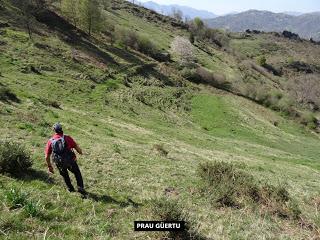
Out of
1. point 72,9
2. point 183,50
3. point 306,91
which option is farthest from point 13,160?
point 306,91

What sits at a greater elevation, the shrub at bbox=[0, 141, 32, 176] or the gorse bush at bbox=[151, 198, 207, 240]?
the gorse bush at bbox=[151, 198, 207, 240]

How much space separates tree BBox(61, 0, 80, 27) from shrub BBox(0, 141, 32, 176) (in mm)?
68882

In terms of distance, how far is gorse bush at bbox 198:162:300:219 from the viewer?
15359 millimetres

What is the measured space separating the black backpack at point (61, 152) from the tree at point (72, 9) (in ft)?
232

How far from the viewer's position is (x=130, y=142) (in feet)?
92.9

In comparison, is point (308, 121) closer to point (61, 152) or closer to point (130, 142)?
point (130, 142)

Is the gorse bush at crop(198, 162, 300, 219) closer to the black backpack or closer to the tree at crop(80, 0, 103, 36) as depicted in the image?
the black backpack

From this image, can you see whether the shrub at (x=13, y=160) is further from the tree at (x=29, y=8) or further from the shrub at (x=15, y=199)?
the tree at (x=29, y=8)

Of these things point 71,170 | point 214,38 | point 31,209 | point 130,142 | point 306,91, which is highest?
point 31,209

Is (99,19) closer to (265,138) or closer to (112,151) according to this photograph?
(265,138)

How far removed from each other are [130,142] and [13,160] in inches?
573

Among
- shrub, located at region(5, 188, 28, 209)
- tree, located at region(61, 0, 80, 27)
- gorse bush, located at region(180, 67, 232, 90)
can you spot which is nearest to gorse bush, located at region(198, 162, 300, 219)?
shrub, located at region(5, 188, 28, 209)

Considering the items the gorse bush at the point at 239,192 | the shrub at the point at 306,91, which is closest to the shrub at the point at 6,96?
the gorse bush at the point at 239,192

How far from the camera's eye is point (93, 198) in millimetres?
13336
